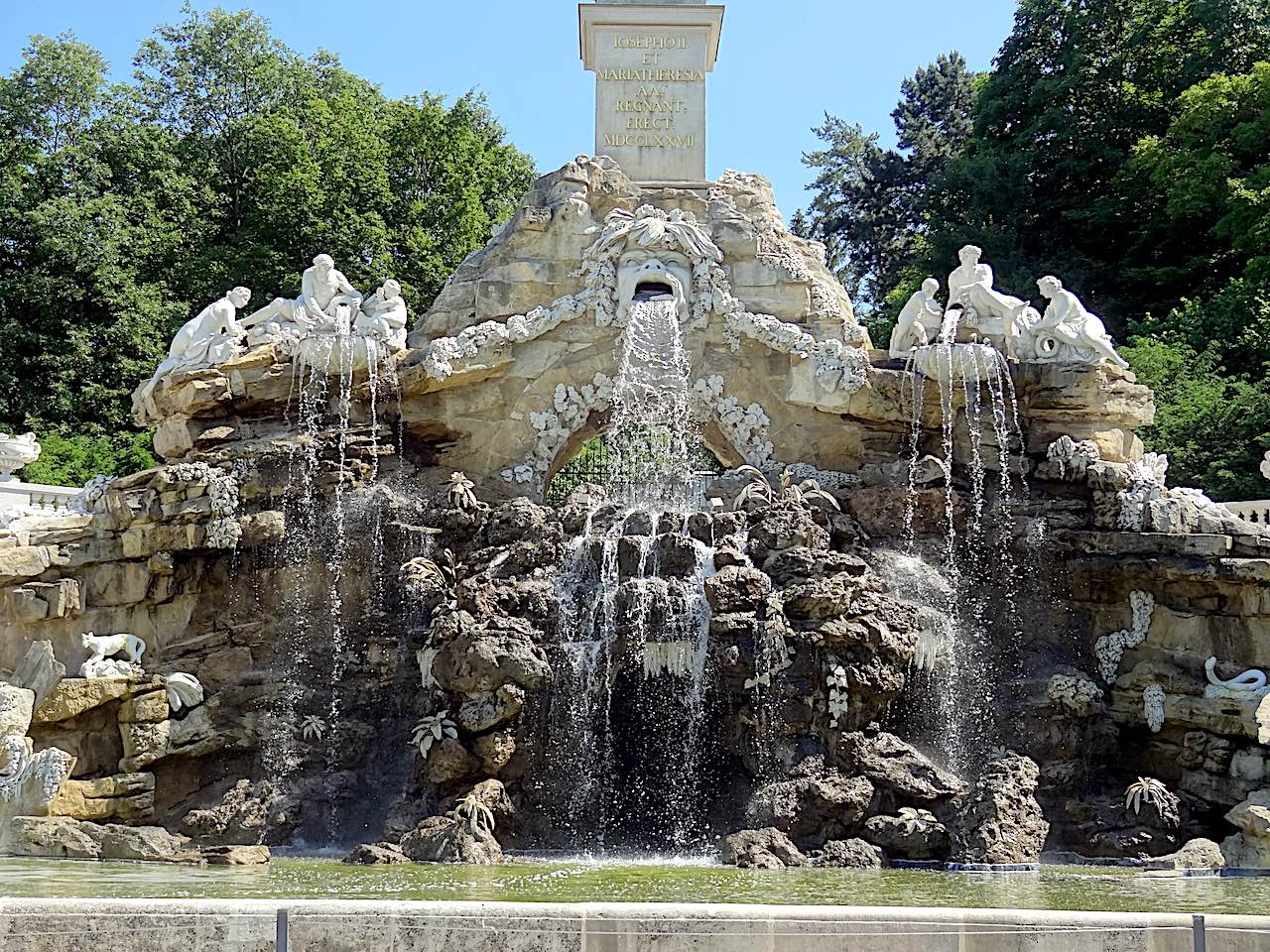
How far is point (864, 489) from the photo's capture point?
1605 cm

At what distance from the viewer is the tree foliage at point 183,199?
2602 centimetres

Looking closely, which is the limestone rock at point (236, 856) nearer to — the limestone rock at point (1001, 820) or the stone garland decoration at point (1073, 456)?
the limestone rock at point (1001, 820)

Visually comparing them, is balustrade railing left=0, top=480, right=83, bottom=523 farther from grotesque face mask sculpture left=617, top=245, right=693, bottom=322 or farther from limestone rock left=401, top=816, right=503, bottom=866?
limestone rock left=401, top=816, right=503, bottom=866

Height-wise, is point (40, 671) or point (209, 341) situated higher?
point (209, 341)

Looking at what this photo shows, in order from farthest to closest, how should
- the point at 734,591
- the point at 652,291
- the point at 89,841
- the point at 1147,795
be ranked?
the point at 652,291, the point at 734,591, the point at 1147,795, the point at 89,841

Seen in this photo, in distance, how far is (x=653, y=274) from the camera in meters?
17.4

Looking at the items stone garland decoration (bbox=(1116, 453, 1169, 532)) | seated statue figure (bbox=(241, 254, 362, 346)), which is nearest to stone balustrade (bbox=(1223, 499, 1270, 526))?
stone garland decoration (bbox=(1116, 453, 1169, 532))

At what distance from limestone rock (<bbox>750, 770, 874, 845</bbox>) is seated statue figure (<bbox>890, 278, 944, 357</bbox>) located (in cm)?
561

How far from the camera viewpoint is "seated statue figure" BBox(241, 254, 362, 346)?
1694 cm

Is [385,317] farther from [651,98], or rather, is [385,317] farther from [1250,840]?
[1250,840]

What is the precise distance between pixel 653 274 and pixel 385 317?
2891mm

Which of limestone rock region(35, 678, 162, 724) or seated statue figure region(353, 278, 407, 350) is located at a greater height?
seated statue figure region(353, 278, 407, 350)

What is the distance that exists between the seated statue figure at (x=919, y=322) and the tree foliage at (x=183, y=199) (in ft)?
40.7

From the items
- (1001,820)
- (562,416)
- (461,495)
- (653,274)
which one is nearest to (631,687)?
(461,495)
